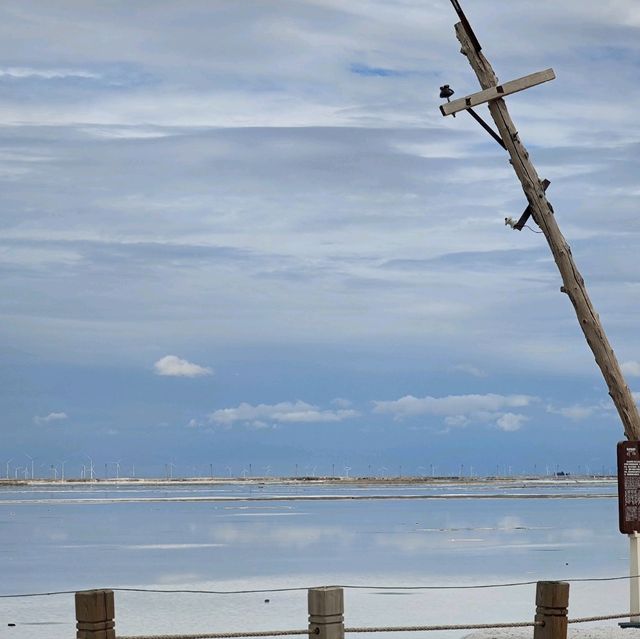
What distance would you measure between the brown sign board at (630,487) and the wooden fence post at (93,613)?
25.1 ft

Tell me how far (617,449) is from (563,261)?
2268mm

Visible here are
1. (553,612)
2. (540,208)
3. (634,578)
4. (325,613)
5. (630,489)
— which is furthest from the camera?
(540,208)

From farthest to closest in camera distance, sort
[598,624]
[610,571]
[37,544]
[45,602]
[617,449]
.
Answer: [37,544] → [610,571] → [45,602] → [598,624] → [617,449]

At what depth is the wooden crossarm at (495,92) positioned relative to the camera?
15.1 metres

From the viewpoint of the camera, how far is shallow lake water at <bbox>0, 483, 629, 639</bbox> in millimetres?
18547

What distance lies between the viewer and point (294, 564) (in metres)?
27.8

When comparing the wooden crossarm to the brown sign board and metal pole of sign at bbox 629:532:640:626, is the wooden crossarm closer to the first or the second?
the brown sign board

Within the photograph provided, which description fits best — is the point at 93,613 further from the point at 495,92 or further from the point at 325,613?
the point at 495,92

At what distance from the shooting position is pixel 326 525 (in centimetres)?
4372

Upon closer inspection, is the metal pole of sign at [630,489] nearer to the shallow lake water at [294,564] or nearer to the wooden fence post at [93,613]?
the shallow lake water at [294,564]

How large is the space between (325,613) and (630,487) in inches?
262

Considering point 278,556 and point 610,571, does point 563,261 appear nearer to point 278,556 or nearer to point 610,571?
point 610,571

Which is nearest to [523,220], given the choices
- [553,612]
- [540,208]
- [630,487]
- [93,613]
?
[540,208]

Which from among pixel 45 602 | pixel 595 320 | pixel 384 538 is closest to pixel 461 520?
pixel 384 538
